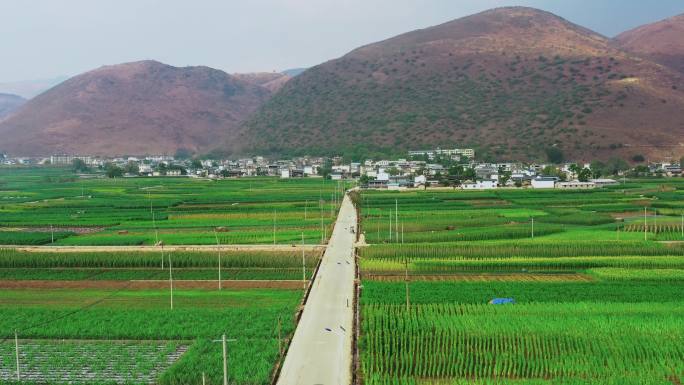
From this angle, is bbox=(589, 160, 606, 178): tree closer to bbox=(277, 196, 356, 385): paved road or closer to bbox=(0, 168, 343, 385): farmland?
bbox=(0, 168, 343, 385): farmland

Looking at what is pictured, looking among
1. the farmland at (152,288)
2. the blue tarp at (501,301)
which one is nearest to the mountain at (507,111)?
the farmland at (152,288)

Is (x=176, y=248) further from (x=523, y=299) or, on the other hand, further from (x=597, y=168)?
(x=597, y=168)

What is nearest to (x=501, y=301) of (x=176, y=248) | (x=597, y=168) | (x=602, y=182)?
(x=176, y=248)

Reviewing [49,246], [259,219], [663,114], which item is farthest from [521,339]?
[663,114]

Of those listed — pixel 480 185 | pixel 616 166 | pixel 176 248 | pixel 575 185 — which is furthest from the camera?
pixel 616 166

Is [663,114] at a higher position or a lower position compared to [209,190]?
higher

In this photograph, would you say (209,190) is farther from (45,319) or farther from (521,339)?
(521,339)

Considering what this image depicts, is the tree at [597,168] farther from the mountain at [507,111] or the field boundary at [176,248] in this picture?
the field boundary at [176,248]
